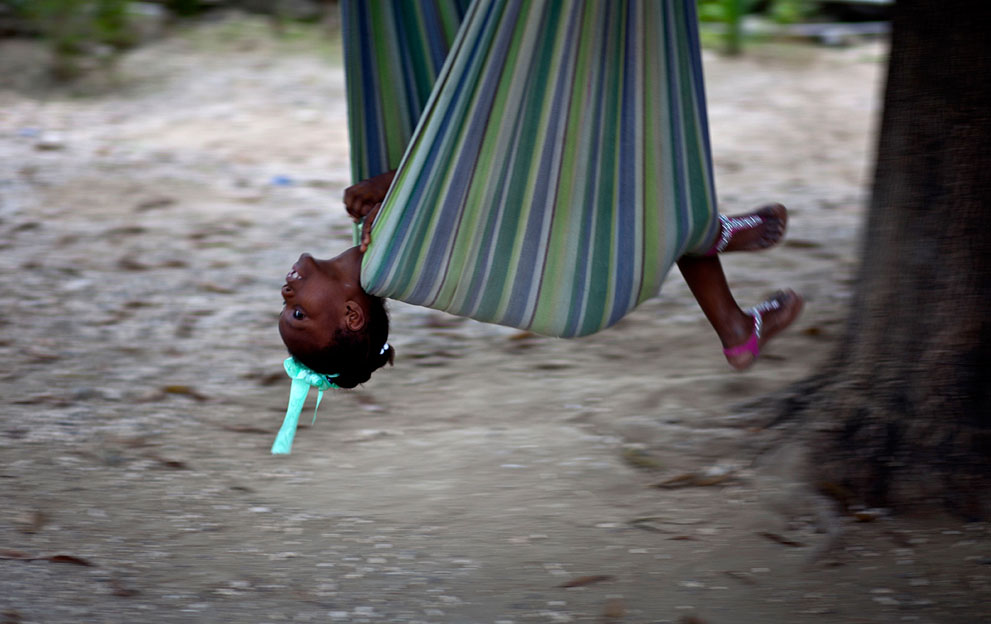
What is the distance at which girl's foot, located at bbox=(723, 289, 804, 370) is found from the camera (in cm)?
241

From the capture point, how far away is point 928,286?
2432mm

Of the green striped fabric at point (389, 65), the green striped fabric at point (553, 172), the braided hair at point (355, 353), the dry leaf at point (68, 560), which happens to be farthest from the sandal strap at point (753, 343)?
the dry leaf at point (68, 560)

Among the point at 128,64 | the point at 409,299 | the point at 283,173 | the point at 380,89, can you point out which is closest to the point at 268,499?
the point at 409,299

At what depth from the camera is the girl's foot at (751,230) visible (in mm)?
2334

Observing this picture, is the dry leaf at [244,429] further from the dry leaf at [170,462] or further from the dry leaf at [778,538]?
the dry leaf at [778,538]

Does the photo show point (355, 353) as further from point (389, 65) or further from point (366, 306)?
point (389, 65)

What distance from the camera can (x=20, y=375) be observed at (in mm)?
3359

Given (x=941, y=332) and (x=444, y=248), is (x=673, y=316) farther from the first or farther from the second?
(x=444, y=248)

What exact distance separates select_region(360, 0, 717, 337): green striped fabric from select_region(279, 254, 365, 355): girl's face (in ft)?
0.44

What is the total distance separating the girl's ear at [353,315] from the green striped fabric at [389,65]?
1.33 feet

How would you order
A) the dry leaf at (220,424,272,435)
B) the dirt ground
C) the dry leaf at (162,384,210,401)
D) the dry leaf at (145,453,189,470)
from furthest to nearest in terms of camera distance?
the dry leaf at (162,384,210,401) < the dry leaf at (220,424,272,435) < the dry leaf at (145,453,189,470) < the dirt ground

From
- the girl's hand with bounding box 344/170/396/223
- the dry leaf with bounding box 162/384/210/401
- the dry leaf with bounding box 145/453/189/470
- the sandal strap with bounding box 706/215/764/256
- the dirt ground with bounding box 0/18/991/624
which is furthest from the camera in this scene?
the dry leaf with bounding box 162/384/210/401

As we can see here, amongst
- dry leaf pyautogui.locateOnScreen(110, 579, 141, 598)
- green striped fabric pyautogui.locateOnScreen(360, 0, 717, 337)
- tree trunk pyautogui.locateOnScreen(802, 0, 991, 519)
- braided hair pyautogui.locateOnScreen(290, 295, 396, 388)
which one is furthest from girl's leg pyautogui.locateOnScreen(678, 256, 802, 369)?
dry leaf pyautogui.locateOnScreen(110, 579, 141, 598)

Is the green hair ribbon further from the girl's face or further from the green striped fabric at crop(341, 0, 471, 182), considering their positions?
the green striped fabric at crop(341, 0, 471, 182)
